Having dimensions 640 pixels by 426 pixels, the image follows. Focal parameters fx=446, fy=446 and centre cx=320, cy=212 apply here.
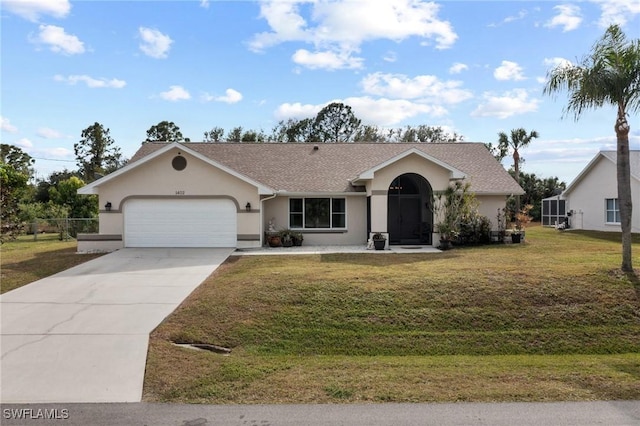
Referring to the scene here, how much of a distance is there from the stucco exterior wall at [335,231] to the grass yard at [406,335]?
7120 millimetres

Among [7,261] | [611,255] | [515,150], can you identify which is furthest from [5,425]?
[515,150]

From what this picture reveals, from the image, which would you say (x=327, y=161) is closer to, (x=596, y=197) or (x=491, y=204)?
(x=491, y=204)

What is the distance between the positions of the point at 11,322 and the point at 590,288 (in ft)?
40.6

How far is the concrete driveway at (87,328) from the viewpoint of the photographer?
620 centimetres

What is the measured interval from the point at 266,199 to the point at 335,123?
114 feet

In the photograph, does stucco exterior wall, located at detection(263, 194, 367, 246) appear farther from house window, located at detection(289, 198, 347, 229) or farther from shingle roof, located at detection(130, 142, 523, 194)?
shingle roof, located at detection(130, 142, 523, 194)

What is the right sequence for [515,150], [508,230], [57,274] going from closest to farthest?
1. [57,274]
2. [508,230]
3. [515,150]

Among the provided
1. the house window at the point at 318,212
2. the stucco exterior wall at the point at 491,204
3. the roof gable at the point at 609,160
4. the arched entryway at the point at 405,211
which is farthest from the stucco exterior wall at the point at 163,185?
the roof gable at the point at 609,160

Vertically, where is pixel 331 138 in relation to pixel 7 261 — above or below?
above

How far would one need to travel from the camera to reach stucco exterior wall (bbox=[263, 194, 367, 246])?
19953 mm

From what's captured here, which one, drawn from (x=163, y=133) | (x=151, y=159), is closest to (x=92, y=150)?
→ (x=163, y=133)

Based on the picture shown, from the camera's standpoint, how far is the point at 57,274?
13.4 metres

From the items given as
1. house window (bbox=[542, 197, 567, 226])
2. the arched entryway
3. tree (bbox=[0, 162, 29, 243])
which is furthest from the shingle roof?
house window (bbox=[542, 197, 567, 226])

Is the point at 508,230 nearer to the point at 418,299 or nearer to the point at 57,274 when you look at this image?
the point at 418,299
